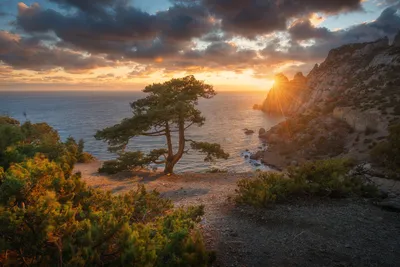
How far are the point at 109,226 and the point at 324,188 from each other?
34.0 ft

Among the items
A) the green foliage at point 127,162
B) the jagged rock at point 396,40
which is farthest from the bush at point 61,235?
the jagged rock at point 396,40

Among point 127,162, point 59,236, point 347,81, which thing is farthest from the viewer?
point 347,81

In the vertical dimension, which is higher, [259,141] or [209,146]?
[209,146]

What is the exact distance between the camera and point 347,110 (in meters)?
52.7

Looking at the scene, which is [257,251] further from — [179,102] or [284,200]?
[179,102]

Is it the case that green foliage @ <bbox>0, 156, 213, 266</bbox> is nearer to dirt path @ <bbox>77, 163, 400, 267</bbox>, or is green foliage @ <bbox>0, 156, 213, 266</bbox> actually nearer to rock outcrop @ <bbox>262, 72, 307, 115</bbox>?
dirt path @ <bbox>77, 163, 400, 267</bbox>

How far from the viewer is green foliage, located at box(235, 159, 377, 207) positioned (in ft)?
34.7

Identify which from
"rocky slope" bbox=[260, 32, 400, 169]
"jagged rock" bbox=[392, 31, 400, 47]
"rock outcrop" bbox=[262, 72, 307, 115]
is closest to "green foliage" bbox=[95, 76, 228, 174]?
"rocky slope" bbox=[260, 32, 400, 169]

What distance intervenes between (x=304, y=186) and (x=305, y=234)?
357 centimetres

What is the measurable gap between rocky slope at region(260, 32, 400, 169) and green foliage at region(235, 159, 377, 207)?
29.1 m

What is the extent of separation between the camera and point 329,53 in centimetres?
11625

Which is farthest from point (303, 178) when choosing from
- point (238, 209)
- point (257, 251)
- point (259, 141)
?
point (259, 141)

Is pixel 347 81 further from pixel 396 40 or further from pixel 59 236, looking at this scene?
pixel 59 236

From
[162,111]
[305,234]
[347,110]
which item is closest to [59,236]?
[305,234]
